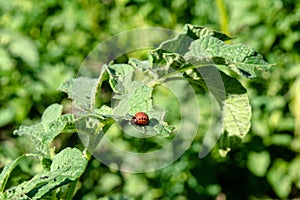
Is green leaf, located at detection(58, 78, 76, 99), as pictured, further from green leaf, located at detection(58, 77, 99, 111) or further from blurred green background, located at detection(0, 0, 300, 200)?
blurred green background, located at detection(0, 0, 300, 200)

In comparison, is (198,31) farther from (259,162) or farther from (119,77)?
(259,162)

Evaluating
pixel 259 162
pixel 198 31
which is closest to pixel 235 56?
pixel 198 31

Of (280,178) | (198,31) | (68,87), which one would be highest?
(198,31)

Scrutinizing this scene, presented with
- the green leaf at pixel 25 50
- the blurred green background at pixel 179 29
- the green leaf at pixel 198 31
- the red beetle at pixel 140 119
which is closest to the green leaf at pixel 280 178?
the blurred green background at pixel 179 29

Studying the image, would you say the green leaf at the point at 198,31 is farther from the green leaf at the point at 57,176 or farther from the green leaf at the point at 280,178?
the green leaf at the point at 280,178

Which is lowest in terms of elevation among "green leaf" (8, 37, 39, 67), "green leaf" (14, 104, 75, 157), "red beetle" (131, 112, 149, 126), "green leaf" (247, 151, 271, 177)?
"green leaf" (247, 151, 271, 177)

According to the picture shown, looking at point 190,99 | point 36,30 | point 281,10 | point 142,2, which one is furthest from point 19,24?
point 281,10

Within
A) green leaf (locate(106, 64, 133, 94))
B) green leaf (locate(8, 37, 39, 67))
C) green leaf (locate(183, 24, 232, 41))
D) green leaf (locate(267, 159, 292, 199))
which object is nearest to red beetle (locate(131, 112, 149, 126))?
green leaf (locate(106, 64, 133, 94))

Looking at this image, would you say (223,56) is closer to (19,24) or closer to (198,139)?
(198,139)
